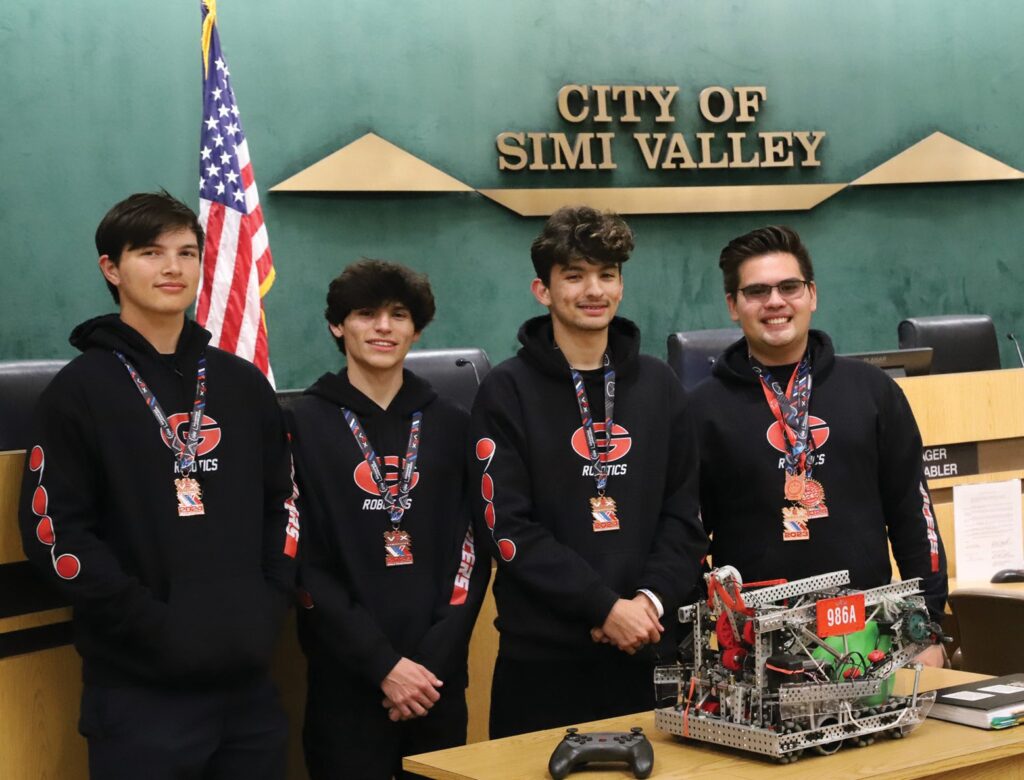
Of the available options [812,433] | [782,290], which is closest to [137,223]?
[782,290]

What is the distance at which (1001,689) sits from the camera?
2426 millimetres

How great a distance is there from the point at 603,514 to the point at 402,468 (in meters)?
0.46

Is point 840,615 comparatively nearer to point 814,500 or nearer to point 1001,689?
point 1001,689

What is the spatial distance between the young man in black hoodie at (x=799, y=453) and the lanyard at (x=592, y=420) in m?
0.27

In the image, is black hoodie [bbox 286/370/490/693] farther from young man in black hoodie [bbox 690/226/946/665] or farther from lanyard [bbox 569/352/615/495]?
young man in black hoodie [bbox 690/226/946/665]

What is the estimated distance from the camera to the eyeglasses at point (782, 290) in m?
3.02

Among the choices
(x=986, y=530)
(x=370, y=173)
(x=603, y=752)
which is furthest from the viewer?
(x=370, y=173)

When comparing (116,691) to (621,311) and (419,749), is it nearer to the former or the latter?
(419,749)

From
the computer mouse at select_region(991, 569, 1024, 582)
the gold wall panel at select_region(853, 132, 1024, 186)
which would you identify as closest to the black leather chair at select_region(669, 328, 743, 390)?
the computer mouse at select_region(991, 569, 1024, 582)

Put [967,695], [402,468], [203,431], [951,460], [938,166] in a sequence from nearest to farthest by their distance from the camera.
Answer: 1. [967,695]
2. [203,431]
3. [402,468]
4. [951,460]
5. [938,166]

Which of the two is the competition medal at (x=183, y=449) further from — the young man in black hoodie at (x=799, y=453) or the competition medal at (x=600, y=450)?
the young man in black hoodie at (x=799, y=453)

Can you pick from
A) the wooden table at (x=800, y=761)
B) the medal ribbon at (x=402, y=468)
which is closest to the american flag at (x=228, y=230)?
the medal ribbon at (x=402, y=468)

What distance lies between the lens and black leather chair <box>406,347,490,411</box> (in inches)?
154

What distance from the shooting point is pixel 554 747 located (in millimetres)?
2254
